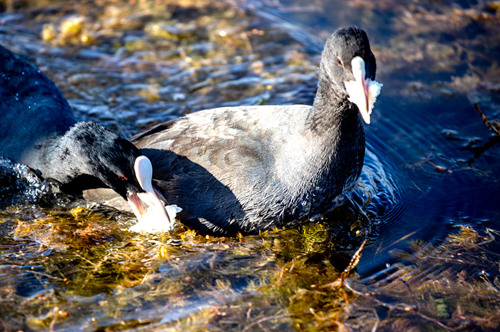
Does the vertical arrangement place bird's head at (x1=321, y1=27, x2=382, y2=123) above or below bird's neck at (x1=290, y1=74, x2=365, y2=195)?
above

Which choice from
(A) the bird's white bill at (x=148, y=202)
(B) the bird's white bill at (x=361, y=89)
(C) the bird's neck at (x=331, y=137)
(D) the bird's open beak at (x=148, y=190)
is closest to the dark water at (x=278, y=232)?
(A) the bird's white bill at (x=148, y=202)

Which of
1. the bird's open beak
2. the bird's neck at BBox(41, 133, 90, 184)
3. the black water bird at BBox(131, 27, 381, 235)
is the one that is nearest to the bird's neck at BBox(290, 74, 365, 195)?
the black water bird at BBox(131, 27, 381, 235)

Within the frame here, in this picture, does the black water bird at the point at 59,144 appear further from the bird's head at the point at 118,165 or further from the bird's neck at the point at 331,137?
the bird's neck at the point at 331,137

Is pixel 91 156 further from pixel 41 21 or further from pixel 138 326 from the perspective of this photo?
pixel 41 21

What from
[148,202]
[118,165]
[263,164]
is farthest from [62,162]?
[263,164]

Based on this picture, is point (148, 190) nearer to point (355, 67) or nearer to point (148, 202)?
point (148, 202)

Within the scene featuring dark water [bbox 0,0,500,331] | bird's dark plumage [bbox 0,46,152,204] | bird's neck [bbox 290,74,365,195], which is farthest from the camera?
bird's dark plumage [bbox 0,46,152,204]

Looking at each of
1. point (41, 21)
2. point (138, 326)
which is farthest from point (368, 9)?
point (138, 326)

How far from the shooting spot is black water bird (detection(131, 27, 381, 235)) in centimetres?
351

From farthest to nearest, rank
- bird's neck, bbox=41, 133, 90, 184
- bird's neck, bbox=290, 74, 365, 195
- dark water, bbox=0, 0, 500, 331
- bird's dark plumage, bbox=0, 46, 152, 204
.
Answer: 1. bird's neck, bbox=41, 133, 90, 184
2. bird's dark plumage, bbox=0, 46, 152, 204
3. bird's neck, bbox=290, 74, 365, 195
4. dark water, bbox=0, 0, 500, 331

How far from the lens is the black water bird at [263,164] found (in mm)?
3512

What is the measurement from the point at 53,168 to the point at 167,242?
3.90 feet

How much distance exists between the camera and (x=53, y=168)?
3990mm

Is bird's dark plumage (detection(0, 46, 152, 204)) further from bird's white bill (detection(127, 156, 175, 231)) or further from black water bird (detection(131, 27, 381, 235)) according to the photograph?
black water bird (detection(131, 27, 381, 235))
